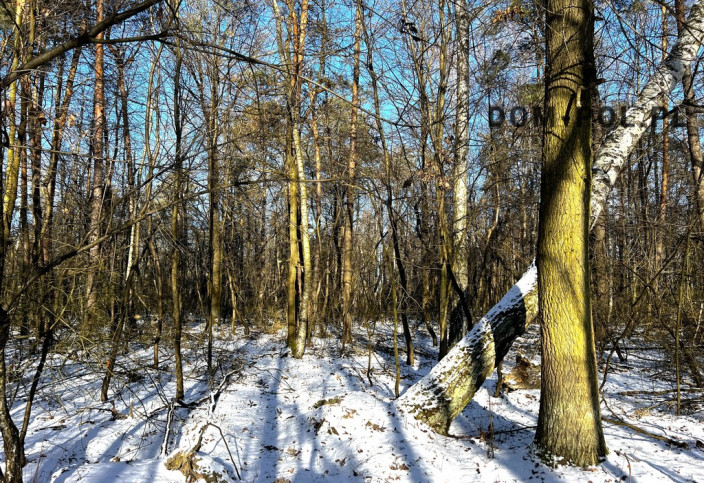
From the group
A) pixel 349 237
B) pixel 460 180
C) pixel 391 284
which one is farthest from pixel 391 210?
pixel 349 237

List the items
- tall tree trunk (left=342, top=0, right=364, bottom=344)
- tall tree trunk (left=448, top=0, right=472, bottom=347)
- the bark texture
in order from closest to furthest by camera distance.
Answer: the bark texture → tall tree trunk (left=448, top=0, right=472, bottom=347) → tall tree trunk (left=342, top=0, right=364, bottom=344)

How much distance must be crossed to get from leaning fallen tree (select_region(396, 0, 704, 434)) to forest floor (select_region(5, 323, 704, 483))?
0.28 m

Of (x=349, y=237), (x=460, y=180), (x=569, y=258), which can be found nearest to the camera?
(x=569, y=258)

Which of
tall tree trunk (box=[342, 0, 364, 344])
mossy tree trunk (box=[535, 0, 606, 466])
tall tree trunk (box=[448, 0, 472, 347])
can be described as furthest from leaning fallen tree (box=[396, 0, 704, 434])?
tall tree trunk (box=[342, 0, 364, 344])

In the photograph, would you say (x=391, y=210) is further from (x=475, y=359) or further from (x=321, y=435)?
(x=321, y=435)

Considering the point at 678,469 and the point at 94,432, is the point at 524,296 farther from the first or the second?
the point at 94,432

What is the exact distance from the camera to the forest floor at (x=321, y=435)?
3896 millimetres

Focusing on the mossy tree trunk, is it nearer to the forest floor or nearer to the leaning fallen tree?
the forest floor

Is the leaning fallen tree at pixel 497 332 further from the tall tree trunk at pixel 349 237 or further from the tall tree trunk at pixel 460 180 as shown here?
the tall tree trunk at pixel 349 237

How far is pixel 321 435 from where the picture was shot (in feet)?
17.1

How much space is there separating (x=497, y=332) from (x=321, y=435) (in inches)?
96.4

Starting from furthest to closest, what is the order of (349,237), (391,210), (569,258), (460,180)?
(349,237) → (460,180) → (391,210) → (569,258)

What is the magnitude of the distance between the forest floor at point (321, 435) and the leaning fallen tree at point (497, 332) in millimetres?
280

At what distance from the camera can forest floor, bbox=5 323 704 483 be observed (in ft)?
12.8
